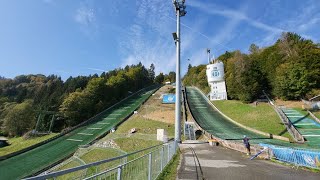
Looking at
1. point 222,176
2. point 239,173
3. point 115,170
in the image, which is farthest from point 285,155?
point 115,170

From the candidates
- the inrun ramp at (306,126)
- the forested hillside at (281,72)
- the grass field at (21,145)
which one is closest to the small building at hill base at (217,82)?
the forested hillside at (281,72)

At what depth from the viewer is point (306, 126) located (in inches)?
1323

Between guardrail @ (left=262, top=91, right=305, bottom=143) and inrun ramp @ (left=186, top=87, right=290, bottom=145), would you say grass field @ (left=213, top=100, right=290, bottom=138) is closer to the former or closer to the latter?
guardrail @ (left=262, top=91, right=305, bottom=143)

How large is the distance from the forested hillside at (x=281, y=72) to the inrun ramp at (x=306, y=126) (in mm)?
8154

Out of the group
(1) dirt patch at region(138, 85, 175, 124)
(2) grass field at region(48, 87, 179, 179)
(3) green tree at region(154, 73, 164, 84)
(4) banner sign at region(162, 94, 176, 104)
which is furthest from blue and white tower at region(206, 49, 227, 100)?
(3) green tree at region(154, 73, 164, 84)

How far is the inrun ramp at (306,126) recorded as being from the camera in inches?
1106

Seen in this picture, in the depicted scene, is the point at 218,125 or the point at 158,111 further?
the point at 158,111

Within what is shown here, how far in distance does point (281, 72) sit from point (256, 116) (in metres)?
13.6

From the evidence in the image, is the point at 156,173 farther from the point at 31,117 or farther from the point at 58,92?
the point at 58,92

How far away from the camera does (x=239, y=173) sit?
437 inches

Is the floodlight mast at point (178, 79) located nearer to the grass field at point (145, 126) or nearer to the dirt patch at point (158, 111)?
the grass field at point (145, 126)

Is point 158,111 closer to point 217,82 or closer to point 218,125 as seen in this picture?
point 217,82

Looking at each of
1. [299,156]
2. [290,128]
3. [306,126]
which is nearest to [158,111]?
[290,128]

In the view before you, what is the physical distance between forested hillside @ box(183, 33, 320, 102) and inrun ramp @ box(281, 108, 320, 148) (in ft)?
26.8
